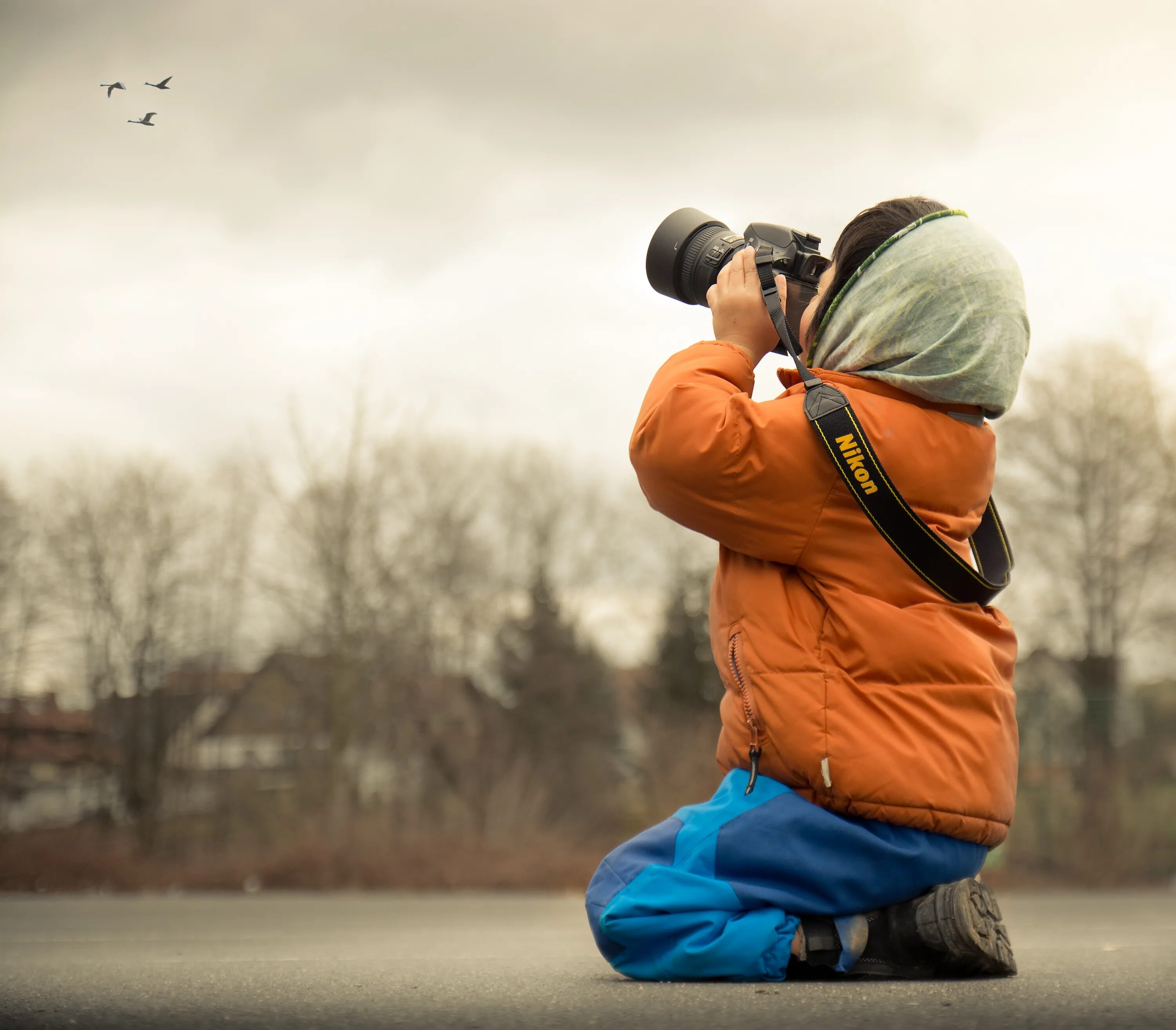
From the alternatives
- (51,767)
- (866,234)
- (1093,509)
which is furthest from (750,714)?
(51,767)

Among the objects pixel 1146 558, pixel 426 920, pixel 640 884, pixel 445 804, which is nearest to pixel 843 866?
pixel 640 884

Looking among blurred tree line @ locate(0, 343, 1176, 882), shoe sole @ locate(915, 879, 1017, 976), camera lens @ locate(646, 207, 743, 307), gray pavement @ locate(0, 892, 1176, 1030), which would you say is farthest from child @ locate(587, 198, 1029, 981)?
blurred tree line @ locate(0, 343, 1176, 882)

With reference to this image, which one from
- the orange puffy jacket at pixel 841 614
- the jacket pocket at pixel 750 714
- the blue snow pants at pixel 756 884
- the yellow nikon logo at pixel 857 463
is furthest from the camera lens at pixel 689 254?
the blue snow pants at pixel 756 884

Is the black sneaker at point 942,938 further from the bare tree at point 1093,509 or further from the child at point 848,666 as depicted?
the bare tree at point 1093,509

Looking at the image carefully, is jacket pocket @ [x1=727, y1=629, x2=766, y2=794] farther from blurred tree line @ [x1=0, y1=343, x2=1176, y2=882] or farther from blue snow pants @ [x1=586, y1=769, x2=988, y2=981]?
blurred tree line @ [x1=0, y1=343, x2=1176, y2=882]

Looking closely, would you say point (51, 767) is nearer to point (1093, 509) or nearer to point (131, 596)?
point (131, 596)

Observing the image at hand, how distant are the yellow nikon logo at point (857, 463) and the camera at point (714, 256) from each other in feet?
1.05

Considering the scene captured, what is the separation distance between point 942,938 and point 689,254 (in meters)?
1.05

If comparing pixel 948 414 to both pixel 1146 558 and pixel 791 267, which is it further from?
pixel 1146 558

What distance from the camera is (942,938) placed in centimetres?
127

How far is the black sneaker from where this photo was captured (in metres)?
1.26

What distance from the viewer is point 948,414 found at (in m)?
1.50

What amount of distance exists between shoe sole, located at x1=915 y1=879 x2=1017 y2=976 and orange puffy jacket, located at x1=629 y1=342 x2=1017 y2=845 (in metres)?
0.09

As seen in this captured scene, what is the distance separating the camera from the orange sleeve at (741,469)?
55.1 inches
